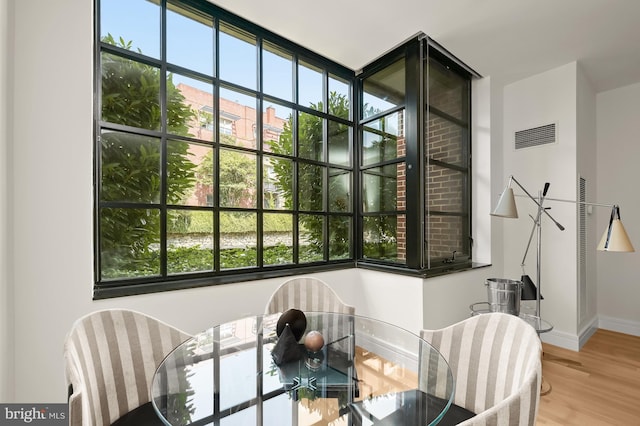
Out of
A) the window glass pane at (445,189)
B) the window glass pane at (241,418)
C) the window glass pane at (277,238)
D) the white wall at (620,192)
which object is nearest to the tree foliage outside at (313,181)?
the window glass pane at (277,238)

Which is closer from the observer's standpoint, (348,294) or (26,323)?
(26,323)

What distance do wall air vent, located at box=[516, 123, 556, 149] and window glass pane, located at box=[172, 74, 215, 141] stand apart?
331cm

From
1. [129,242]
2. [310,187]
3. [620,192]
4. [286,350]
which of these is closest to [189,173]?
[129,242]

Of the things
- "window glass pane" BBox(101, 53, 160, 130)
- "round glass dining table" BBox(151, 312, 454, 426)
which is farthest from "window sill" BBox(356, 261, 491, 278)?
"window glass pane" BBox(101, 53, 160, 130)

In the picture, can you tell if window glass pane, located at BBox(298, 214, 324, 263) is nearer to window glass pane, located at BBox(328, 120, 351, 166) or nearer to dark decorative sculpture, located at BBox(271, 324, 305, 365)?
window glass pane, located at BBox(328, 120, 351, 166)

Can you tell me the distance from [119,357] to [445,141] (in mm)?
3080

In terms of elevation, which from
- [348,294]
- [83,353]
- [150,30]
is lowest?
[348,294]

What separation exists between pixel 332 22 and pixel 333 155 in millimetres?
1151

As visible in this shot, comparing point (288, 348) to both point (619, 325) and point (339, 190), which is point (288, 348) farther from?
point (619, 325)

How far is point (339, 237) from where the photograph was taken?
301cm

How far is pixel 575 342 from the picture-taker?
2904mm

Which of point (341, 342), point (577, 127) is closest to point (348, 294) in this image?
point (341, 342)

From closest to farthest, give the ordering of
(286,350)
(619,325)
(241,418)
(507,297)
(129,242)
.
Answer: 1. (241,418)
2. (286,350)
3. (129,242)
4. (507,297)
5. (619,325)

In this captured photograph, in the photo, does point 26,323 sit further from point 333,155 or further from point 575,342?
point 575,342
